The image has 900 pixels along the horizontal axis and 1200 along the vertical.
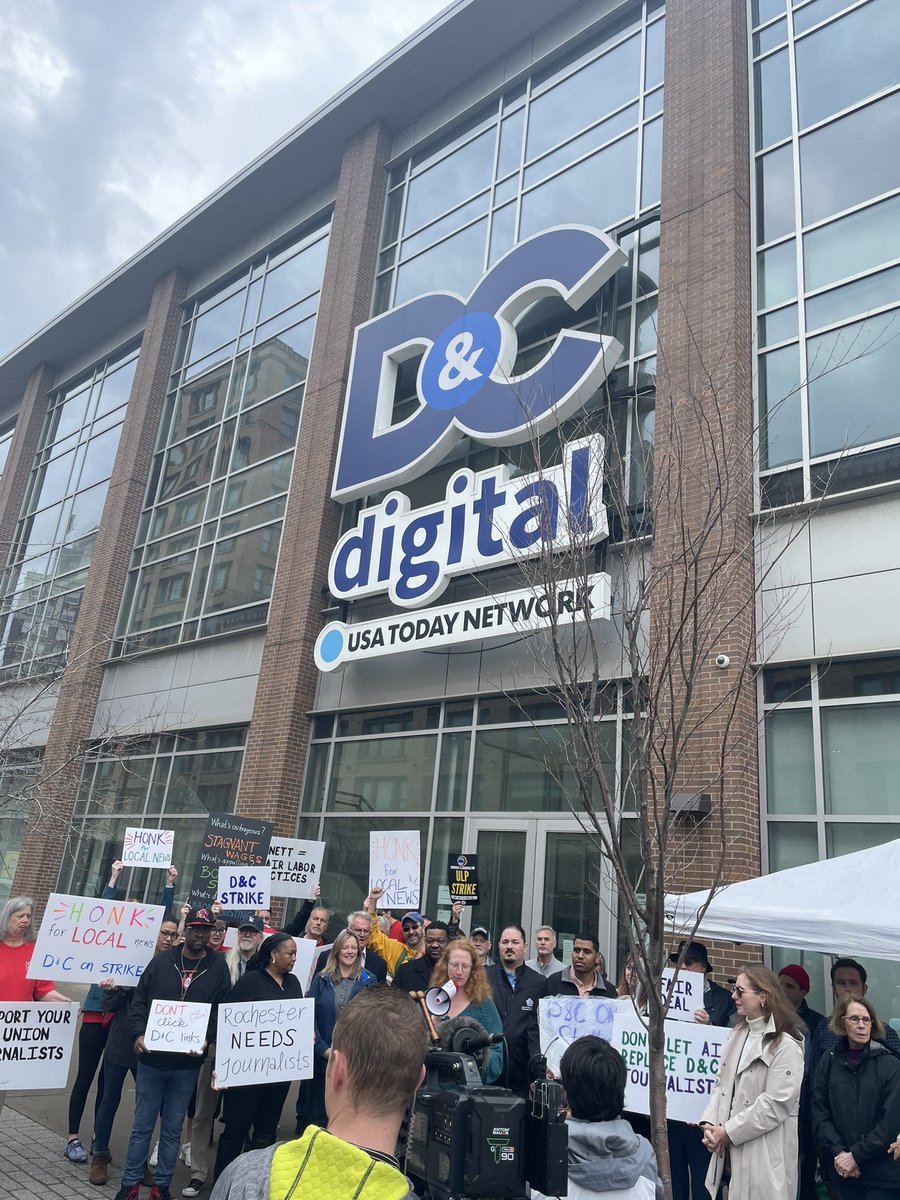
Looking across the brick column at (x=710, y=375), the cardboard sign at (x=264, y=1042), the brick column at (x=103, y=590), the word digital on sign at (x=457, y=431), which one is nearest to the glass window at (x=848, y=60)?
the brick column at (x=710, y=375)

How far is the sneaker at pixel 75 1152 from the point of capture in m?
6.62

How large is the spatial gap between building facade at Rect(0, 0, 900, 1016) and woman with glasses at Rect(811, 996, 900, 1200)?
2.17m

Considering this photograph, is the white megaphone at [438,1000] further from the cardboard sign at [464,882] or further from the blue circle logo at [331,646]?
the blue circle logo at [331,646]

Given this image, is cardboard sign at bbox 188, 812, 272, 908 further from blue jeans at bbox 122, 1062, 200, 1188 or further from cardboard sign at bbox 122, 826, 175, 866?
blue jeans at bbox 122, 1062, 200, 1188

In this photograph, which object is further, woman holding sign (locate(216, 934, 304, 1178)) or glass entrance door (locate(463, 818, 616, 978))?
glass entrance door (locate(463, 818, 616, 978))

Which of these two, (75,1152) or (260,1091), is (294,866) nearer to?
(75,1152)

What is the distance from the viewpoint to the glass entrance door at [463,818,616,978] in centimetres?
1018

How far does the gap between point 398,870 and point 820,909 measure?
189 inches

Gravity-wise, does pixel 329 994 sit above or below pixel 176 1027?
above

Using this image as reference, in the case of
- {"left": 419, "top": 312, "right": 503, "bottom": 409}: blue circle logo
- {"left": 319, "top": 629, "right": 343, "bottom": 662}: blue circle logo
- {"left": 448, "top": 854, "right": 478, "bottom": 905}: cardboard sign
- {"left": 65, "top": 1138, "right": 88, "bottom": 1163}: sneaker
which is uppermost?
{"left": 419, "top": 312, "right": 503, "bottom": 409}: blue circle logo

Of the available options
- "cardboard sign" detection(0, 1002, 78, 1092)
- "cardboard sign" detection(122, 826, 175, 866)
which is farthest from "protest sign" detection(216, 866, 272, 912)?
"cardboard sign" detection(0, 1002, 78, 1092)

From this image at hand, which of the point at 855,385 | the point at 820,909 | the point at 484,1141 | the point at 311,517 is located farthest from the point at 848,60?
the point at 484,1141

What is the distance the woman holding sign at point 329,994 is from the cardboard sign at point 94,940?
1.44 meters

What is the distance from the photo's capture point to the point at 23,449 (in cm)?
2727
